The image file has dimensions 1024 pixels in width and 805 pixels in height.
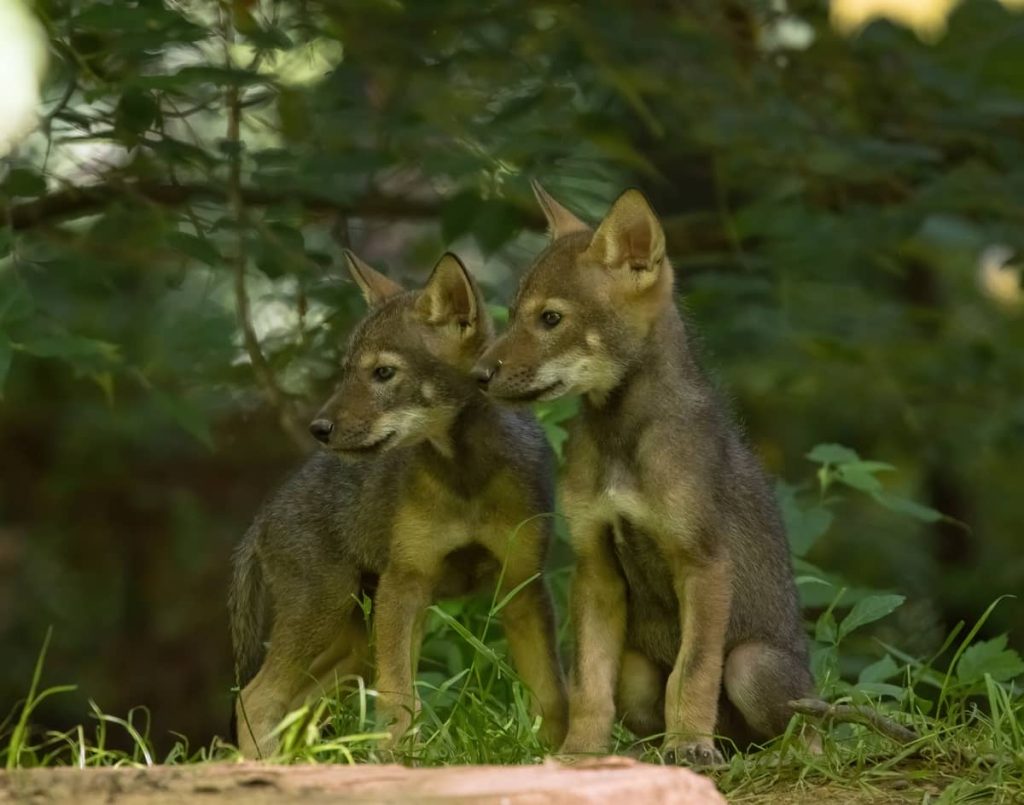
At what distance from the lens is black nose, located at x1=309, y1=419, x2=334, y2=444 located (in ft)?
Result: 19.6

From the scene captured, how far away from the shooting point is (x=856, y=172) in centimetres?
842

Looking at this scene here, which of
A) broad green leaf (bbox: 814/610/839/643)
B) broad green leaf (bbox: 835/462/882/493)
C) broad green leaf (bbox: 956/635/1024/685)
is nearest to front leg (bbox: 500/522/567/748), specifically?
broad green leaf (bbox: 814/610/839/643)

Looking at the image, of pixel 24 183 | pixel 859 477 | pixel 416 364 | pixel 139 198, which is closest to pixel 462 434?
pixel 416 364

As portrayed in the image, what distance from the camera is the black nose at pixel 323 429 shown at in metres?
5.96

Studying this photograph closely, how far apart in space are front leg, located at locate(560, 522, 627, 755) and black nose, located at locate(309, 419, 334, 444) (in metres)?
0.90

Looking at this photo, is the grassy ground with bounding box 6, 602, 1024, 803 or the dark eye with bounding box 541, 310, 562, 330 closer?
the grassy ground with bounding box 6, 602, 1024, 803

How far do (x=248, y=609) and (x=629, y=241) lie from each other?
7.45ft

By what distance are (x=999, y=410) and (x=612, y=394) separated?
4837mm

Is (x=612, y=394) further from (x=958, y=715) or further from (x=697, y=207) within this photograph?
(x=697, y=207)

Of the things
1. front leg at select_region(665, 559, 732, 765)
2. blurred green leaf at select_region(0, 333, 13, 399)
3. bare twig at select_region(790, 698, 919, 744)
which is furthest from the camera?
blurred green leaf at select_region(0, 333, 13, 399)

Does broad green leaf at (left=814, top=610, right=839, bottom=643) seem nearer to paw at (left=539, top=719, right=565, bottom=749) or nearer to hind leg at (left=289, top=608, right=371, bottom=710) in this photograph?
paw at (left=539, top=719, right=565, bottom=749)

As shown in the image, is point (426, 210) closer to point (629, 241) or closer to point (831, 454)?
point (831, 454)

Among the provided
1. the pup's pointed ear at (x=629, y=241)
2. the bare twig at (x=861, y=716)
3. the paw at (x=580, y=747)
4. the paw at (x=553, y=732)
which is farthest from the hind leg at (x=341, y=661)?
the bare twig at (x=861, y=716)

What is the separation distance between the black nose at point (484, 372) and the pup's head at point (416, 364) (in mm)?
482
